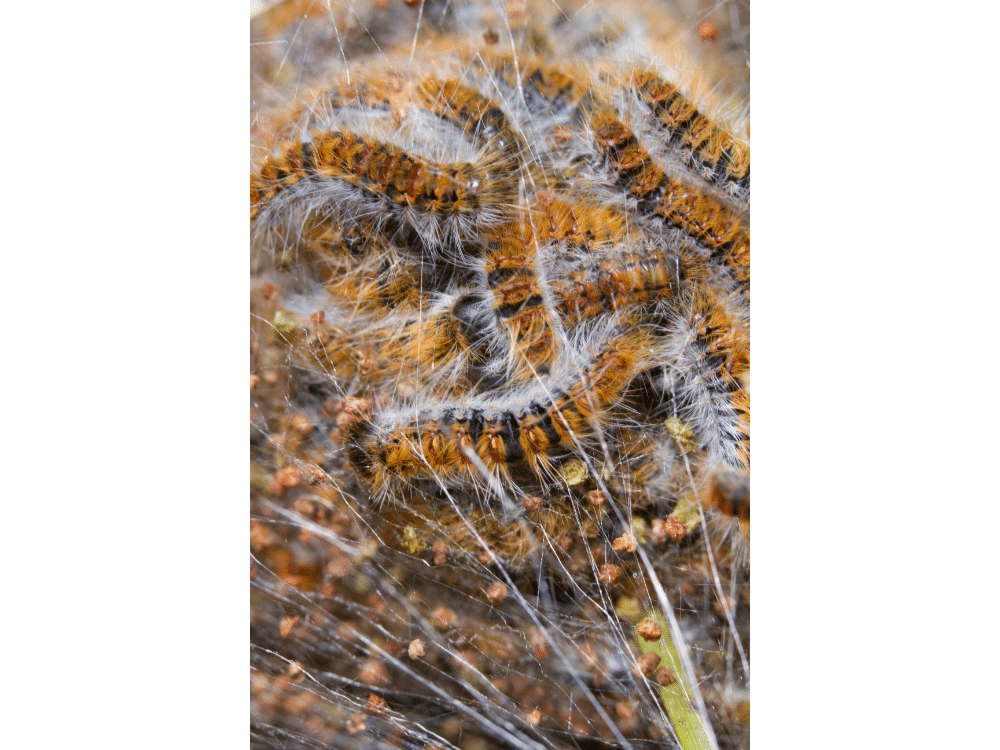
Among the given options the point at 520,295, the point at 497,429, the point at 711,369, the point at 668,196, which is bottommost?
the point at 497,429

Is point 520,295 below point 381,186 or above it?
below

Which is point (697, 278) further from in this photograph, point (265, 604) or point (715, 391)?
point (265, 604)

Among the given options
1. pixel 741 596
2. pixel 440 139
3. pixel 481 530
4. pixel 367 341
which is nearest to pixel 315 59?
pixel 440 139

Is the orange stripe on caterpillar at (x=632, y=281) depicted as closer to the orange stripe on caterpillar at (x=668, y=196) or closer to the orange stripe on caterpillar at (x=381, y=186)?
the orange stripe on caterpillar at (x=668, y=196)

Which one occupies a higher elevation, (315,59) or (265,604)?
(315,59)

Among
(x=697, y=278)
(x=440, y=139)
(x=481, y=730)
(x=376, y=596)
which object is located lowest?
(x=481, y=730)

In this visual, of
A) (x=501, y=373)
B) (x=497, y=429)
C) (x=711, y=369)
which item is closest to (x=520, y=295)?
(x=501, y=373)

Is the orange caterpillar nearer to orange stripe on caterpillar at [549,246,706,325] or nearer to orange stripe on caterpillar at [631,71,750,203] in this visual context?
orange stripe on caterpillar at [549,246,706,325]

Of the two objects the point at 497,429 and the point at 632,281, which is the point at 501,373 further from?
the point at 632,281
